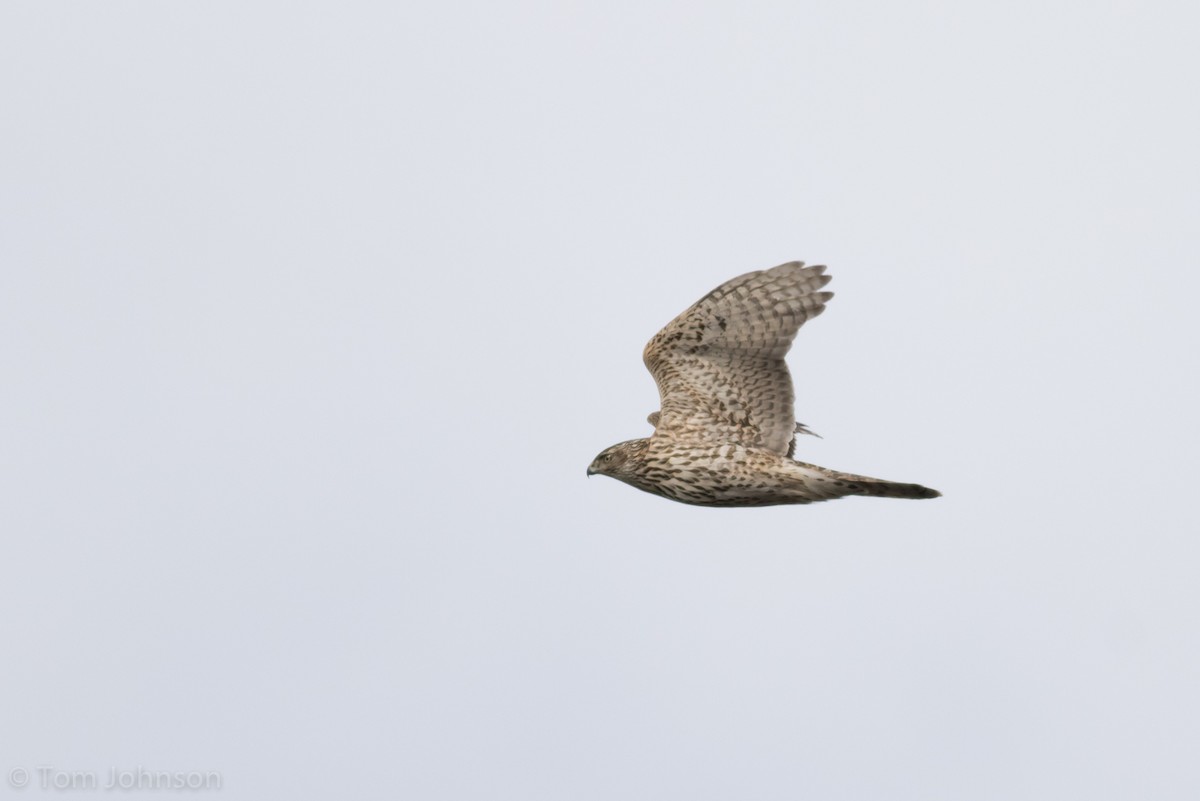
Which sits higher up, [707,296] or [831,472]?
[707,296]

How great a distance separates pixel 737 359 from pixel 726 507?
1.30m

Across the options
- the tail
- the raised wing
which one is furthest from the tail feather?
the raised wing

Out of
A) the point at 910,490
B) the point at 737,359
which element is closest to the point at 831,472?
the point at 910,490

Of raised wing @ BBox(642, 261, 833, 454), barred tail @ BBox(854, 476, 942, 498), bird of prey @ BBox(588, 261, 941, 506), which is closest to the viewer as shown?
barred tail @ BBox(854, 476, 942, 498)

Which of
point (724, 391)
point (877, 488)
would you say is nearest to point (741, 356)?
point (724, 391)

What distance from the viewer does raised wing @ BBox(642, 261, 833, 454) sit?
38.2 feet

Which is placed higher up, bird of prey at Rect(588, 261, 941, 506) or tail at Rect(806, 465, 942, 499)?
bird of prey at Rect(588, 261, 941, 506)

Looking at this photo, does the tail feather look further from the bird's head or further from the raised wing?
the bird's head

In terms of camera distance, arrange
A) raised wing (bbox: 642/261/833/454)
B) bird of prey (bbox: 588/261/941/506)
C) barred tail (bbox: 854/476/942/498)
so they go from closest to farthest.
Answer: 1. barred tail (bbox: 854/476/942/498)
2. bird of prey (bbox: 588/261/941/506)
3. raised wing (bbox: 642/261/833/454)

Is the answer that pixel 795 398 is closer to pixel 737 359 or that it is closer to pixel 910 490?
pixel 737 359

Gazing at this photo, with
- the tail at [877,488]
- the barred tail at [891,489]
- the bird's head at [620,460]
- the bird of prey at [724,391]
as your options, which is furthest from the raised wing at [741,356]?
the barred tail at [891,489]

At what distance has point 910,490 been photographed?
10.3m

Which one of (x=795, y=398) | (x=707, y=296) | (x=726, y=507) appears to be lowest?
(x=726, y=507)

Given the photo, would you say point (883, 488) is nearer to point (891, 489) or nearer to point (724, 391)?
point (891, 489)
